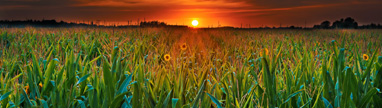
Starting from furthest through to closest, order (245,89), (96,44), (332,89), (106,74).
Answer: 1. (96,44)
2. (245,89)
3. (332,89)
4. (106,74)

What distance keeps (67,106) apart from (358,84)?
1.92 m

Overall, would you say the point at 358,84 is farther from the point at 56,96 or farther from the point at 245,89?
the point at 56,96

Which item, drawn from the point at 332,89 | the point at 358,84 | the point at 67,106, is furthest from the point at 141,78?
the point at 358,84

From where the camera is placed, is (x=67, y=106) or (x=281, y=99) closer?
(x=67, y=106)

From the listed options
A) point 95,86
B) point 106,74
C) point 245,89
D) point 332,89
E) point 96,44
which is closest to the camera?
point 106,74

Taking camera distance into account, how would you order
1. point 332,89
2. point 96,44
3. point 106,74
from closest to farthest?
point 106,74 → point 332,89 → point 96,44

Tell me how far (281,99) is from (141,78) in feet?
3.19

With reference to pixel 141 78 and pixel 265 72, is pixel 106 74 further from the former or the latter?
pixel 265 72

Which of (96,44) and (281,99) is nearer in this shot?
(281,99)

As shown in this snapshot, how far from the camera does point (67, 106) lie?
1.88 metres

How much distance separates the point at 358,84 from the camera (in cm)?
208

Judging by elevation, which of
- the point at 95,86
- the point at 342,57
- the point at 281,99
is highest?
the point at 342,57

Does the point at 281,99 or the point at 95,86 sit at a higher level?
the point at 95,86

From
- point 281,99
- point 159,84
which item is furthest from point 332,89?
point 159,84
